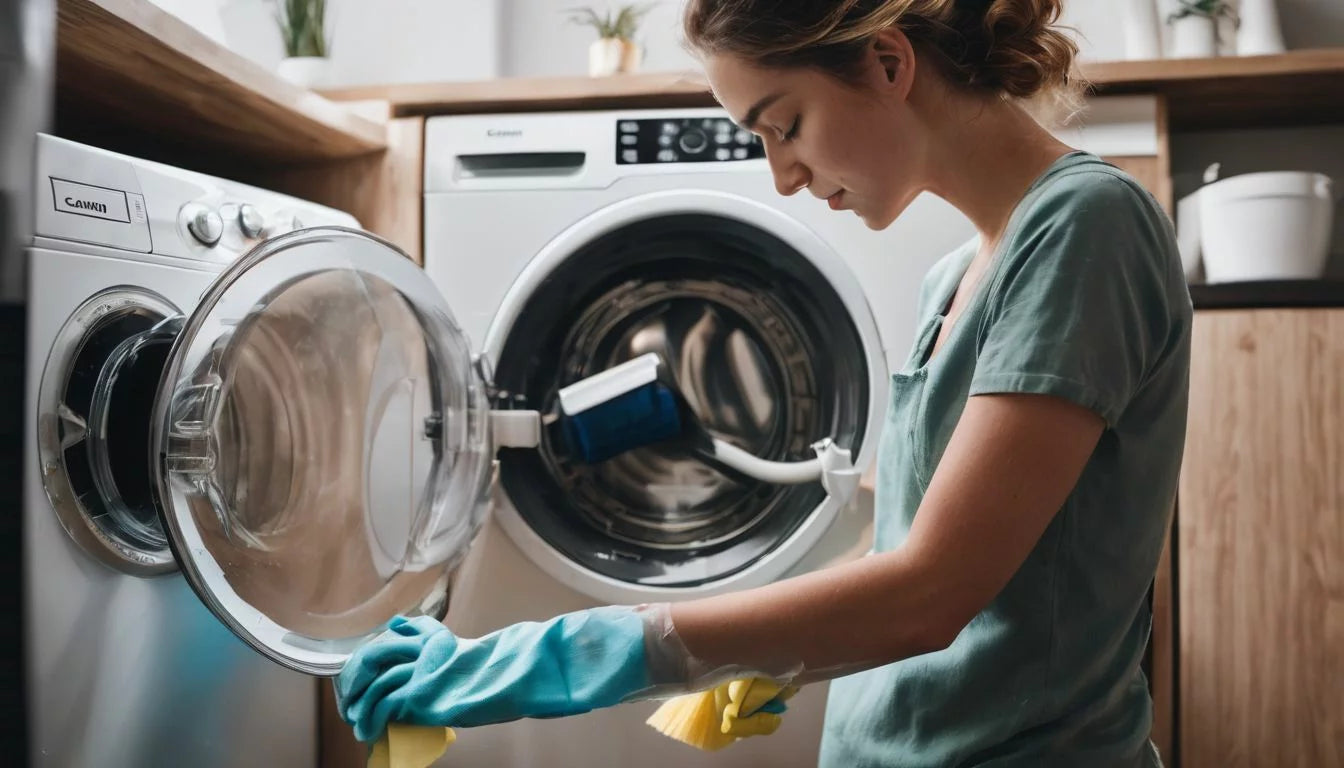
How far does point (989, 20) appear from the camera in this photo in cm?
73

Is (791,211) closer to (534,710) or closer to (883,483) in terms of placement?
(883,483)

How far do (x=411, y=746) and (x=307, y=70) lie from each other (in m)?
1.30

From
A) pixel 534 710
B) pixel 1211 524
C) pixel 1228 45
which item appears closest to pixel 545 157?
pixel 534 710

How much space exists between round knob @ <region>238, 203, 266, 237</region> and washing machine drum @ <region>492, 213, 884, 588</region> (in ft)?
1.04

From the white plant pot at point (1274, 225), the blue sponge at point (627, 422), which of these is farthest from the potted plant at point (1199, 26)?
the blue sponge at point (627, 422)

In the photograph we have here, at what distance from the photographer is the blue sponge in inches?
47.3

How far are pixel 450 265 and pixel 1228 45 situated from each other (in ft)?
4.08

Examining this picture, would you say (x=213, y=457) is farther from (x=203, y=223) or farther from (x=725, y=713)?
(x=725, y=713)

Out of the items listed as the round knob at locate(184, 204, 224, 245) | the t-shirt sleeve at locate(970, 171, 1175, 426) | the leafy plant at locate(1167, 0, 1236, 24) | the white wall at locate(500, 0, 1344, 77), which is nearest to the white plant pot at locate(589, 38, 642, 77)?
the white wall at locate(500, 0, 1344, 77)

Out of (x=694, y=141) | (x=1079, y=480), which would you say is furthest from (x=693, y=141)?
(x=1079, y=480)

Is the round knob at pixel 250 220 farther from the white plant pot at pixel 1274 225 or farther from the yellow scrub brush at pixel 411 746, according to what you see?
the white plant pot at pixel 1274 225

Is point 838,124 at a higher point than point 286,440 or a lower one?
higher

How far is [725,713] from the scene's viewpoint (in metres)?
0.77

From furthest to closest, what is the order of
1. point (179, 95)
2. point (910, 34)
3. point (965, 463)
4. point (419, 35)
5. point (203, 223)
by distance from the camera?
1. point (419, 35)
2. point (179, 95)
3. point (203, 223)
4. point (910, 34)
5. point (965, 463)
